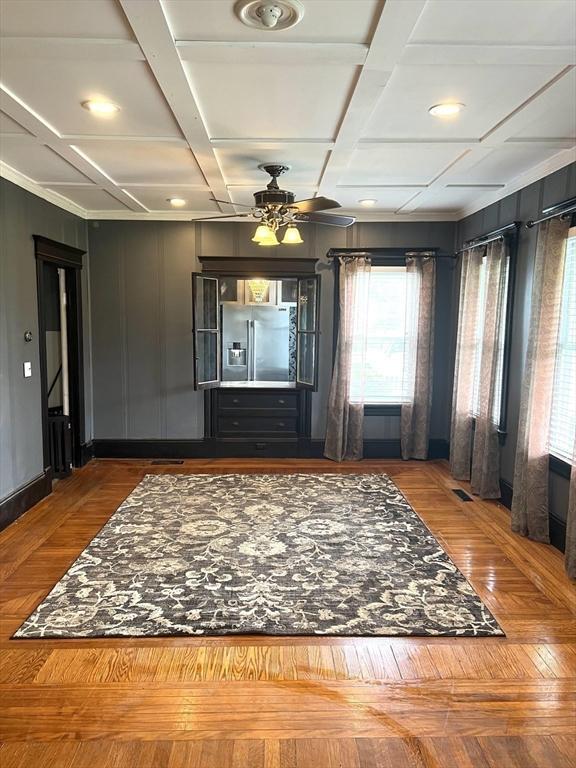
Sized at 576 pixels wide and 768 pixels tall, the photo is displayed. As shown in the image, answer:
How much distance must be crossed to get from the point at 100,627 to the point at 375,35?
296cm

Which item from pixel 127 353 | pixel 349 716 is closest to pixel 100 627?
pixel 349 716

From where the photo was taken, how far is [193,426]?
5.95 m

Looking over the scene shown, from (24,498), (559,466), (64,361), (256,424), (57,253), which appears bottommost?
(24,498)

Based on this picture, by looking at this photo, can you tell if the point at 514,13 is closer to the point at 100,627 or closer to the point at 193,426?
the point at 100,627

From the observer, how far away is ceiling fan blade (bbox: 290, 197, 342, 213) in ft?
11.2

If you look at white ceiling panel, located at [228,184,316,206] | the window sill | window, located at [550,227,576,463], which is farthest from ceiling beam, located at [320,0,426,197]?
the window sill

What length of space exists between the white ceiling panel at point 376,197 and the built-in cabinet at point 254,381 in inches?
32.4

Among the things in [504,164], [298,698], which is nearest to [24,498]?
[298,698]

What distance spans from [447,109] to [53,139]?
2.37 m

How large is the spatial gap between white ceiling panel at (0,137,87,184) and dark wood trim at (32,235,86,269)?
1.70 ft

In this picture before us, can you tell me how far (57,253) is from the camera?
192 inches

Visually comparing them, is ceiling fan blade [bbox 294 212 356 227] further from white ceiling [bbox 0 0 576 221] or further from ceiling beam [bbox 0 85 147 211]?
ceiling beam [bbox 0 85 147 211]

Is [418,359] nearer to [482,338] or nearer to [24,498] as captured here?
[482,338]

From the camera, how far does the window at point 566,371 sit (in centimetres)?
356
